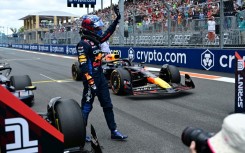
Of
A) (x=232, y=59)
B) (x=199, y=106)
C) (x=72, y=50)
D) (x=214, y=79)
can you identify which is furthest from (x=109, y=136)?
(x=72, y=50)

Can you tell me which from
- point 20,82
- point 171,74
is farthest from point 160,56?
point 20,82

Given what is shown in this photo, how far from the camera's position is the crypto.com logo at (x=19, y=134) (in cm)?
221

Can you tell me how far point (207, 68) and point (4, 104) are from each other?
40.3 ft

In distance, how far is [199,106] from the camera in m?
7.14

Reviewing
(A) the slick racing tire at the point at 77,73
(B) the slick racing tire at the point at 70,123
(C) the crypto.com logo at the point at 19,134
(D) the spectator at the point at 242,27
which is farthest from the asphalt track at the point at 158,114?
(D) the spectator at the point at 242,27

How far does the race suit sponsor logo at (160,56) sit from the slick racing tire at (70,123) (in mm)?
→ 12075

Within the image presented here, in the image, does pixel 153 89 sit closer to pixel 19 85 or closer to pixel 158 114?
pixel 158 114

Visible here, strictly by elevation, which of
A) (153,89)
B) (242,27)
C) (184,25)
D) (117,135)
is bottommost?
(117,135)

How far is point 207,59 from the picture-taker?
1373 cm

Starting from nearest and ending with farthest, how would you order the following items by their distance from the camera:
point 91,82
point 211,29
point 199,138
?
point 199,138 → point 91,82 → point 211,29

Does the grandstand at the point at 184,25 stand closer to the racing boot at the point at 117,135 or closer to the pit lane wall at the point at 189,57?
Result: the pit lane wall at the point at 189,57

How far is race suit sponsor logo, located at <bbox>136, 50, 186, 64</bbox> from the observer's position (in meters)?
15.4

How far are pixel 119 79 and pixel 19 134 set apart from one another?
19.1ft

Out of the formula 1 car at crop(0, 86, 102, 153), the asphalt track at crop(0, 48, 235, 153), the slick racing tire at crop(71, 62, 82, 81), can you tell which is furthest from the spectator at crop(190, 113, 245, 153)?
the slick racing tire at crop(71, 62, 82, 81)
